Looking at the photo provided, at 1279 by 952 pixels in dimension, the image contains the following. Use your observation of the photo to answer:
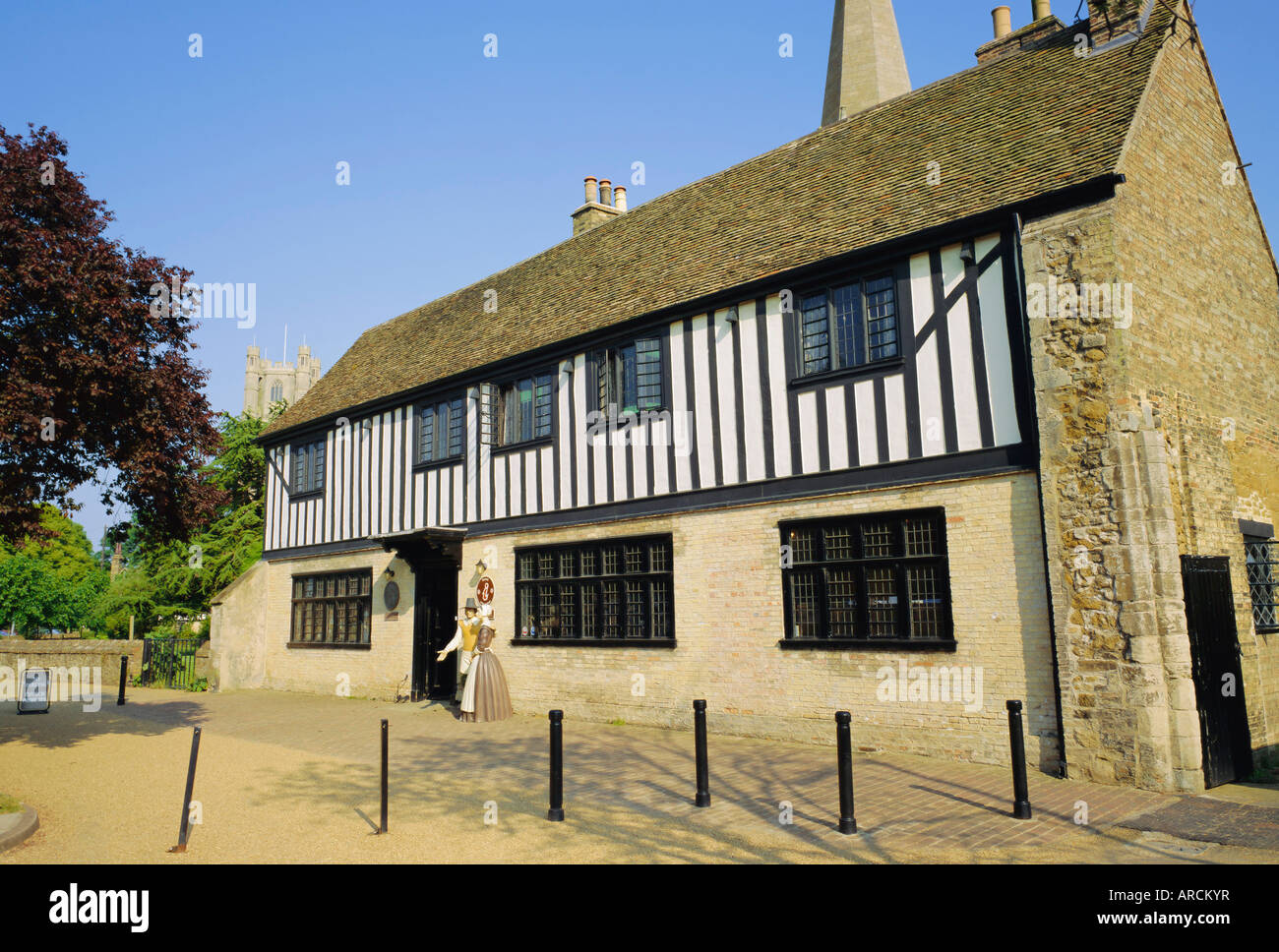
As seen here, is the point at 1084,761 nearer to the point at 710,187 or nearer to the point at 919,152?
the point at 919,152

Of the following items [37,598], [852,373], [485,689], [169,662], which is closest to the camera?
[852,373]

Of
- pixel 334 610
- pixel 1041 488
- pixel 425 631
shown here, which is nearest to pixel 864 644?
pixel 1041 488

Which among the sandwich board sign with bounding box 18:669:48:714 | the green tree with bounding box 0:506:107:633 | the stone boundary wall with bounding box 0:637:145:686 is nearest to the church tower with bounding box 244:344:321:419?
the green tree with bounding box 0:506:107:633

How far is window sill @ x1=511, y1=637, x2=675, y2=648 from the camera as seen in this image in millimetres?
12906

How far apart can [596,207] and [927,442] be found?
492 inches

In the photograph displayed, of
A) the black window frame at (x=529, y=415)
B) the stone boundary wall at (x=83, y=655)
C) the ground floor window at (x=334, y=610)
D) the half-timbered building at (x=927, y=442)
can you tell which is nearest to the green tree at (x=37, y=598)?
the stone boundary wall at (x=83, y=655)

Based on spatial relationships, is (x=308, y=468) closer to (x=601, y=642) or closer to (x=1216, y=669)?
(x=601, y=642)

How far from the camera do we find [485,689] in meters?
14.3

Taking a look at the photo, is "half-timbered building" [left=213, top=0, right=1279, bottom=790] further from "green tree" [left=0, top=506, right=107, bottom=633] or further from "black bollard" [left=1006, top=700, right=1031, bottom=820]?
"green tree" [left=0, top=506, right=107, bottom=633]

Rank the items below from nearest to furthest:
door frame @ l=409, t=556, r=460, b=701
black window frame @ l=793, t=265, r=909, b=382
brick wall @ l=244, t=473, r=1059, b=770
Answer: brick wall @ l=244, t=473, r=1059, b=770 < black window frame @ l=793, t=265, r=909, b=382 < door frame @ l=409, t=556, r=460, b=701

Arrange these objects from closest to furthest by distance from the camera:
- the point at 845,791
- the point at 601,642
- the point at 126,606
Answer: the point at 845,791 → the point at 601,642 → the point at 126,606

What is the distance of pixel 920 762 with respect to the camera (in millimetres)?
9688

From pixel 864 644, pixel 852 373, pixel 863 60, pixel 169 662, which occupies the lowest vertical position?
pixel 169 662

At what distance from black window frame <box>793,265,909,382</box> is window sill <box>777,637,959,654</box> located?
347 centimetres
